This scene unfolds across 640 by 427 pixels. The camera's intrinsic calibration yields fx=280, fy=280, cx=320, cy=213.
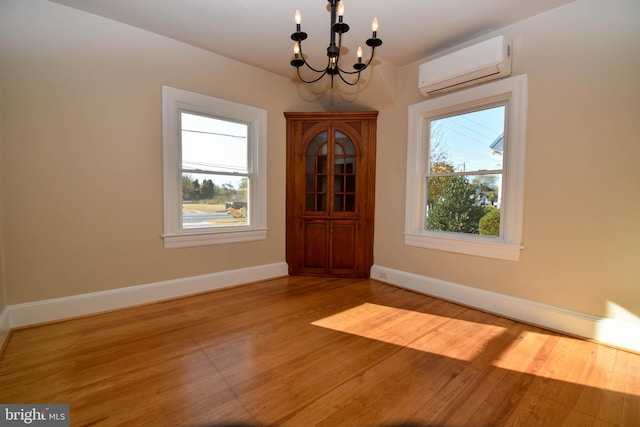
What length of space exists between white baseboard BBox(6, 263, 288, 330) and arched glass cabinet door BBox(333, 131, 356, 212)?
141 cm

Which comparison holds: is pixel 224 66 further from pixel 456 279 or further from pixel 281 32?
pixel 456 279

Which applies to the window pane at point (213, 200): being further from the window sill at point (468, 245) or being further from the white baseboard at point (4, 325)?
the window sill at point (468, 245)

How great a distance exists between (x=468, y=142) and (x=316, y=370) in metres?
2.79

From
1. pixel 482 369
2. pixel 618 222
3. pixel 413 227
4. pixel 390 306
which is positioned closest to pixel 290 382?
pixel 482 369

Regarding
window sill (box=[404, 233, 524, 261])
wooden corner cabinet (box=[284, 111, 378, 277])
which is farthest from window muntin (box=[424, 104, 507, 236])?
wooden corner cabinet (box=[284, 111, 378, 277])

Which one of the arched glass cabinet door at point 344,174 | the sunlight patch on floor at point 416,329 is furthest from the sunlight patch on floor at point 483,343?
the arched glass cabinet door at point 344,174

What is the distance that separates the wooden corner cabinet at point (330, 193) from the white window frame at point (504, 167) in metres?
0.59

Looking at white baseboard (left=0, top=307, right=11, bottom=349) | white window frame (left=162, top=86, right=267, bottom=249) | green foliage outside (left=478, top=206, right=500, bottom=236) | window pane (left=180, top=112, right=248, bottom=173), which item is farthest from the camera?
window pane (left=180, top=112, right=248, bottom=173)

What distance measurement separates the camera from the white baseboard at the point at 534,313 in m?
2.13

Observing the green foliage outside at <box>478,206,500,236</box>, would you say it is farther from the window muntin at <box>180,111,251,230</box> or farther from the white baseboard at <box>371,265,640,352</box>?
the window muntin at <box>180,111,251,230</box>

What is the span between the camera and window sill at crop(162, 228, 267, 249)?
308cm

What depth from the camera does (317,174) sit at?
4000mm

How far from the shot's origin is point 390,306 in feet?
9.63

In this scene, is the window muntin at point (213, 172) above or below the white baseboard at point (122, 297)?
above
